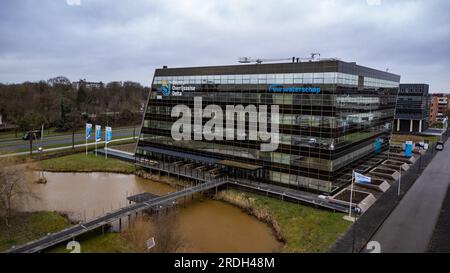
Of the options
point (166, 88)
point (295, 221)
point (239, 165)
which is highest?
point (166, 88)

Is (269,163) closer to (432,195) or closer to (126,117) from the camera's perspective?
(432,195)

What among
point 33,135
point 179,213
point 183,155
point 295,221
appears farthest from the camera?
point 33,135

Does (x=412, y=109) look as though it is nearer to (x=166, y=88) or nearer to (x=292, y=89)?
(x=292, y=89)

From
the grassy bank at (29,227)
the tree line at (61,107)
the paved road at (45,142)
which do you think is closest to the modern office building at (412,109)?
the paved road at (45,142)

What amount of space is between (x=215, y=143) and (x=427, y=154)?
44.1 metres

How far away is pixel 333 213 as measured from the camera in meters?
31.5

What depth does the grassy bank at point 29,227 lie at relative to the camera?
2539cm

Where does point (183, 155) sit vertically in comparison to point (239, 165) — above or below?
above

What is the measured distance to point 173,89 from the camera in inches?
1903

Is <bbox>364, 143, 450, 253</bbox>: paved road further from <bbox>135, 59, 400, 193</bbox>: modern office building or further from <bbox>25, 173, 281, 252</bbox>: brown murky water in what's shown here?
<bbox>25, 173, 281, 252</bbox>: brown murky water

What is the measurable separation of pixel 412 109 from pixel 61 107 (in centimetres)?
9605

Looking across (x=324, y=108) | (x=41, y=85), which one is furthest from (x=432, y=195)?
(x=41, y=85)

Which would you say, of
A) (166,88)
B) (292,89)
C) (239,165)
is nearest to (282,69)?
(292,89)

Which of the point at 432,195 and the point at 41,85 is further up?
the point at 41,85
